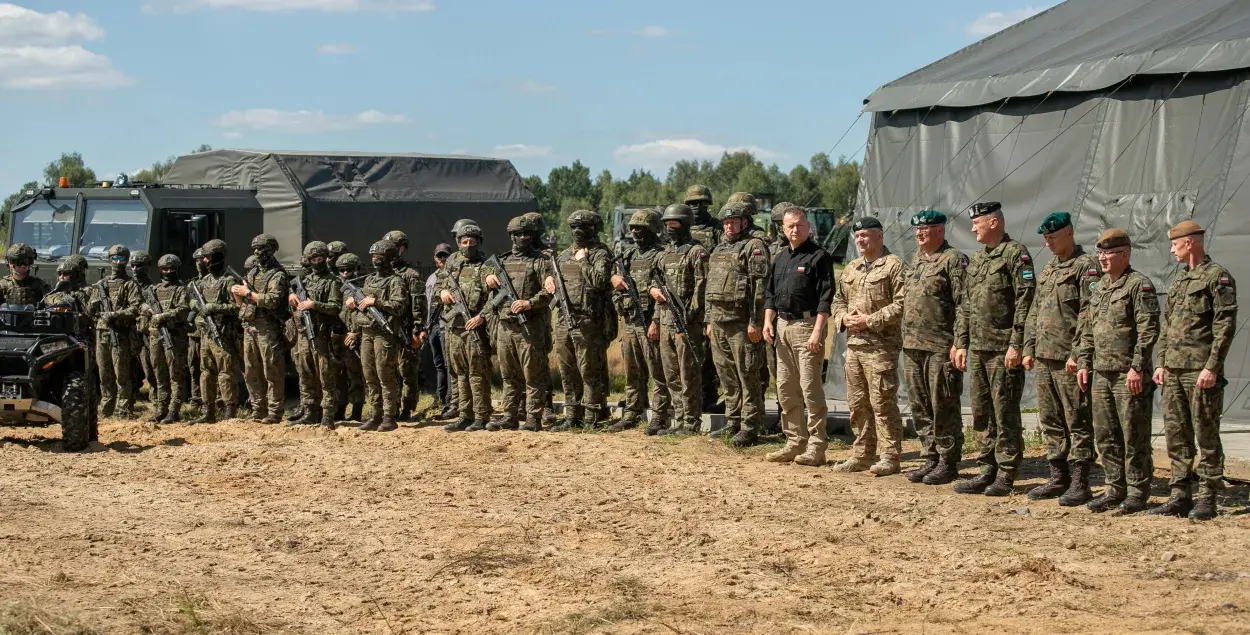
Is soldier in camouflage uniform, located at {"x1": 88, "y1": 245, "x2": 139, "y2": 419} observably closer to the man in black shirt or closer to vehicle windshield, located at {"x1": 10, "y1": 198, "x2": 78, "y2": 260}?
vehicle windshield, located at {"x1": 10, "y1": 198, "x2": 78, "y2": 260}

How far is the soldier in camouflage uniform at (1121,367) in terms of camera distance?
24.8 ft

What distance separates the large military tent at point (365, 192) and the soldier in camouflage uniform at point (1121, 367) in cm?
941

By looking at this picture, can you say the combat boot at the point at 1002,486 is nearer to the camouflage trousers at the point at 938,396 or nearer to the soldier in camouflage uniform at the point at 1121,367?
the camouflage trousers at the point at 938,396

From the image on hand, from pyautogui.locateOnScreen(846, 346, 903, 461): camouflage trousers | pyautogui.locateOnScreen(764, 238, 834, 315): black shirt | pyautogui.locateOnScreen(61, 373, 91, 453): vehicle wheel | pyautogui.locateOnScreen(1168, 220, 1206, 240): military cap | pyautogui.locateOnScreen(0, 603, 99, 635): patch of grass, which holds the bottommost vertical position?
pyautogui.locateOnScreen(0, 603, 99, 635): patch of grass

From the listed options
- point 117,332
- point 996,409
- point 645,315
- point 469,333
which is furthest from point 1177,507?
point 117,332

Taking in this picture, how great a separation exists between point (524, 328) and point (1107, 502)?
5.44 m

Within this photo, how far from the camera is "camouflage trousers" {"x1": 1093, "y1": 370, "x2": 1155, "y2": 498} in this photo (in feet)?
25.1

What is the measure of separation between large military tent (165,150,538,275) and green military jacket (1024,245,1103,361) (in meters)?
8.97

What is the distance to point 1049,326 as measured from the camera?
8078 millimetres

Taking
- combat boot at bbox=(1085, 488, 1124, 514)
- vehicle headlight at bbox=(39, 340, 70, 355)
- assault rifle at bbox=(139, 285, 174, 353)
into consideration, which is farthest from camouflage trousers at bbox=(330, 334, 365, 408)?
combat boot at bbox=(1085, 488, 1124, 514)

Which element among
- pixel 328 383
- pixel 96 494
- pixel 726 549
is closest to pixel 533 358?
pixel 328 383

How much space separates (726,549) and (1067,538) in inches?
70.4

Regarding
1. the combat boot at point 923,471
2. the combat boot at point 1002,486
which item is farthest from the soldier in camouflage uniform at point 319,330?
the combat boot at point 1002,486

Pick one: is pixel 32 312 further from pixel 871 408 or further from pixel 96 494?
pixel 871 408
